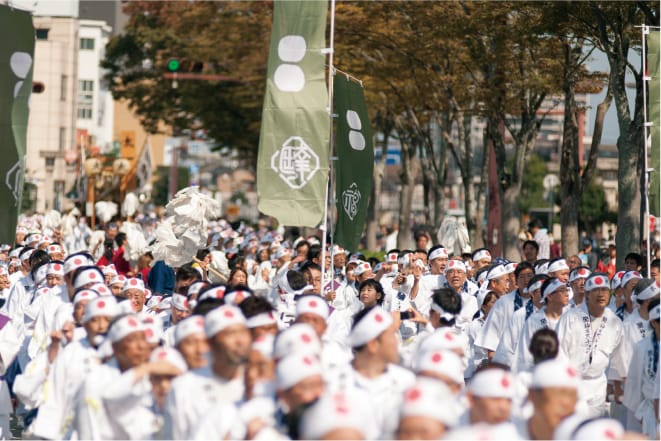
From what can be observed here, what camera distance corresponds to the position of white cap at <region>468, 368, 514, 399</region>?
607cm

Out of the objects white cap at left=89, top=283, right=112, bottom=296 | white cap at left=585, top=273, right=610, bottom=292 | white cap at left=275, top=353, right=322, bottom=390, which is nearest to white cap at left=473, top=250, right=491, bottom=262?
white cap at left=585, top=273, right=610, bottom=292

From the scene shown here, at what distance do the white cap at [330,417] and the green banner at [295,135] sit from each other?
281 inches

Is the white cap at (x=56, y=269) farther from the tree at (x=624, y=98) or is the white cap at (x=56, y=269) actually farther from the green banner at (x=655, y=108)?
the tree at (x=624, y=98)

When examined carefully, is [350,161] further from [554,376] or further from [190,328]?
[554,376]

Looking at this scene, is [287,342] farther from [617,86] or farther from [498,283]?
[617,86]

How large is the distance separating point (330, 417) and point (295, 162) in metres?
7.60

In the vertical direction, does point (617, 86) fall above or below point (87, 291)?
above

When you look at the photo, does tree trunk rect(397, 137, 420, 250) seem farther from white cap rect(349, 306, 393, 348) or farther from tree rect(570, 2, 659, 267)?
white cap rect(349, 306, 393, 348)

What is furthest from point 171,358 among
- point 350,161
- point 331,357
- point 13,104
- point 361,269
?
point 13,104

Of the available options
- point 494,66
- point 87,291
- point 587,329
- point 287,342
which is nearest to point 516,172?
point 494,66

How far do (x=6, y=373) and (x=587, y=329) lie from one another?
4.52 m

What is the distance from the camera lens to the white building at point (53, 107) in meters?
86.3

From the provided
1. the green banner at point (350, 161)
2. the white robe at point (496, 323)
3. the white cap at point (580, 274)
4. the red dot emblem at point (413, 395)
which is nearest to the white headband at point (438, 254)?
the green banner at point (350, 161)

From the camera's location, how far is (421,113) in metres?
31.5
